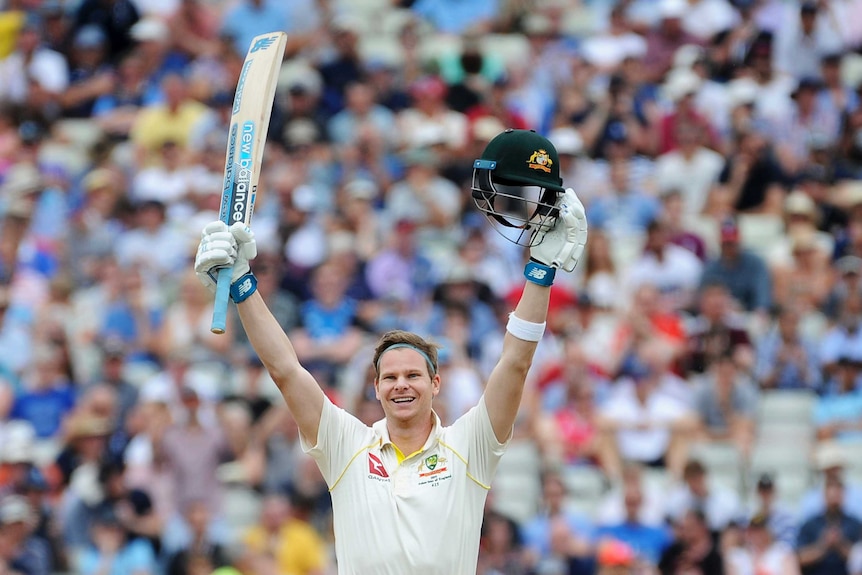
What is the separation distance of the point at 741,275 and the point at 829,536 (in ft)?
9.81

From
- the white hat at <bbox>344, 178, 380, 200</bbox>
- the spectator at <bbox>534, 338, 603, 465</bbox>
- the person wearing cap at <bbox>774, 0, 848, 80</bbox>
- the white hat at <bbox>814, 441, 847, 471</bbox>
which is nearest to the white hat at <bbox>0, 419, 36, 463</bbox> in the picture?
the white hat at <bbox>344, 178, 380, 200</bbox>

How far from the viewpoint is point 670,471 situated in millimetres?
12836

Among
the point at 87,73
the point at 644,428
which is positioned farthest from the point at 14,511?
the point at 87,73

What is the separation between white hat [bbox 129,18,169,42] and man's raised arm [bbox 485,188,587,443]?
12.8 meters

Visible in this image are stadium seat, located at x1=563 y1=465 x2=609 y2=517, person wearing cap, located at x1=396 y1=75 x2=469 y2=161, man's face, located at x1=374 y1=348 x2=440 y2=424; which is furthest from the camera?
person wearing cap, located at x1=396 y1=75 x2=469 y2=161

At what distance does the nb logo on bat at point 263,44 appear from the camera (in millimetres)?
6926

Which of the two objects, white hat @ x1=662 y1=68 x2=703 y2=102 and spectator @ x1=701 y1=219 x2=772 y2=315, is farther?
white hat @ x1=662 y1=68 x2=703 y2=102

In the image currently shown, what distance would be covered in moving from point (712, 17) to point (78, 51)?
733 centimetres

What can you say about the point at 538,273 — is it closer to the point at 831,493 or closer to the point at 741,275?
the point at 831,493

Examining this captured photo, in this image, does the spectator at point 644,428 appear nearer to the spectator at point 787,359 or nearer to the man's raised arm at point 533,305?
the spectator at point 787,359

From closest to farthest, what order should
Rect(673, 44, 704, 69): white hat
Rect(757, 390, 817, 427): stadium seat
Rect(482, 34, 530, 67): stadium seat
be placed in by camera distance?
1. Rect(757, 390, 817, 427): stadium seat
2. Rect(673, 44, 704, 69): white hat
3. Rect(482, 34, 530, 67): stadium seat

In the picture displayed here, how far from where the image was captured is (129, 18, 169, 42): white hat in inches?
717

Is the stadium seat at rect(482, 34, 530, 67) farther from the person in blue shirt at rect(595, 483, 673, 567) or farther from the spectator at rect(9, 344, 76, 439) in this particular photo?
the person in blue shirt at rect(595, 483, 673, 567)

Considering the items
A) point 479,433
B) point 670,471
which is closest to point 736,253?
point 670,471
